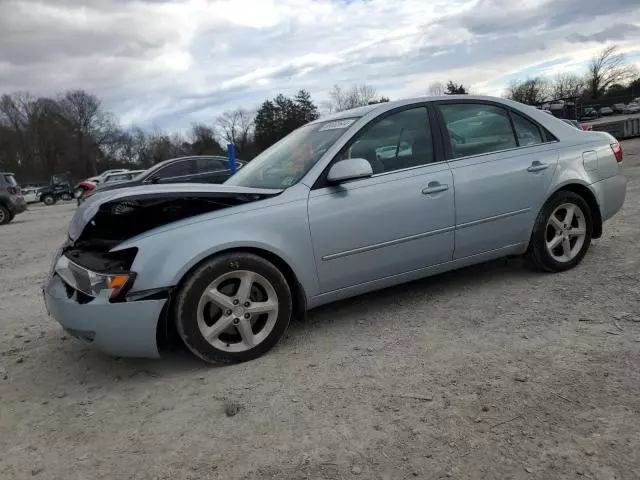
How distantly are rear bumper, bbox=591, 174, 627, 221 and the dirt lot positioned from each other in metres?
0.76

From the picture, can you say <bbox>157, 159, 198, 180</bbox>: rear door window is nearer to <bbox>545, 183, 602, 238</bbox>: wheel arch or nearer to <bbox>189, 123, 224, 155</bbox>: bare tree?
<bbox>545, 183, 602, 238</bbox>: wheel arch

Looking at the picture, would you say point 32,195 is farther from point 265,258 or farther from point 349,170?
point 349,170

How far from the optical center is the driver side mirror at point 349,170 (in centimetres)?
346

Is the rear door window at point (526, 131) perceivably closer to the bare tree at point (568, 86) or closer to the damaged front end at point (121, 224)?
the damaged front end at point (121, 224)

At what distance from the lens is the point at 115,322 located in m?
3.04

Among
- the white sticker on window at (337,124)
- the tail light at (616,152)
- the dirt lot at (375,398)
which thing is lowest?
the dirt lot at (375,398)

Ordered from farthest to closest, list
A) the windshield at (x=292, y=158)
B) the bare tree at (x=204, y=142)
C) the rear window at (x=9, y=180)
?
the bare tree at (x=204, y=142) → the rear window at (x=9, y=180) → the windshield at (x=292, y=158)

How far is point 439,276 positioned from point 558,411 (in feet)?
7.67

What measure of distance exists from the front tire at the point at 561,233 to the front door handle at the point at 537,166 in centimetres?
27

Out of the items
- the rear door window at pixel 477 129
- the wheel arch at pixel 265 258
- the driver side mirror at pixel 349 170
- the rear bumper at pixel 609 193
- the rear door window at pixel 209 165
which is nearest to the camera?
the wheel arch at pixel 265 258

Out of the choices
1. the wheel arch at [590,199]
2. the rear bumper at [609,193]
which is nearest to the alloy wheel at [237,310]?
the wheel arch at [590,199]

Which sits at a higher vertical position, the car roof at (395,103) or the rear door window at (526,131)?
the car roof at (395,103)

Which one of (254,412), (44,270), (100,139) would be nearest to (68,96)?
(100,139)

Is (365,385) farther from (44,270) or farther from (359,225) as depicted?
(44,270)
